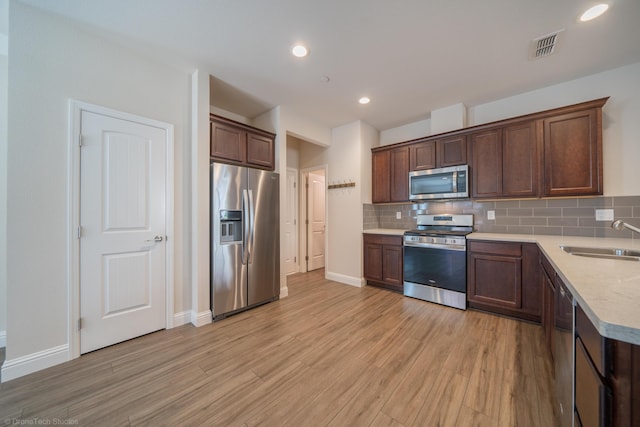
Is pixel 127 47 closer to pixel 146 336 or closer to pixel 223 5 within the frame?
pixel 223 5

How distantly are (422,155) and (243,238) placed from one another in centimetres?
287

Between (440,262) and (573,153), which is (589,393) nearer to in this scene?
(440,262)

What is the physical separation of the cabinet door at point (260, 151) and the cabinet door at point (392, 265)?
221cm

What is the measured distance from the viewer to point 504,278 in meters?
2.62

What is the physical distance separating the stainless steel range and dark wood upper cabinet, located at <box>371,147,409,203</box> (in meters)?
0.70

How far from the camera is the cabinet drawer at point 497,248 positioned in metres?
2.54

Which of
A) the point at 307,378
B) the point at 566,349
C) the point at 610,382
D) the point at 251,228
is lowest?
the point at 307,378

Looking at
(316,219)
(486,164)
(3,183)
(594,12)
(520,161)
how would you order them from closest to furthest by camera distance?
(594,12) → (3,183) → (520,161) → (486,164) → (316,219)

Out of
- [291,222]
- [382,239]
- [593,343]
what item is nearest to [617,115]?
[382,239]

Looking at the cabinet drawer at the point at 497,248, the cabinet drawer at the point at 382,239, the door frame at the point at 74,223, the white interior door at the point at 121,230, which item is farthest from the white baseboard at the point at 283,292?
the cabinet drawer at the point at 497,248

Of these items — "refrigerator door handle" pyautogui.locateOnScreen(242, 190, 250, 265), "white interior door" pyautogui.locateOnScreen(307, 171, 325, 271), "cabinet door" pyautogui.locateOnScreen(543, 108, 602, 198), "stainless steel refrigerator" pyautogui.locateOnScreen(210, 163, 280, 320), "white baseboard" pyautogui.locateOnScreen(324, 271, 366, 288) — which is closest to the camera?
"cabinet door" pyautogui.locateOnScreen(543, 108, 602, 198)

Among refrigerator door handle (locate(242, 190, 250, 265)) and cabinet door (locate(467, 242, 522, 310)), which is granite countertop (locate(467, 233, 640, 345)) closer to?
cabinet door (locate(467, 242, 522, 310))

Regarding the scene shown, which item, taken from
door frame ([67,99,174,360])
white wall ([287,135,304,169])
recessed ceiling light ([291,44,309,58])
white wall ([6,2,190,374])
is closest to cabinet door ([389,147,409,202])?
white wall ([287,135,304,169])

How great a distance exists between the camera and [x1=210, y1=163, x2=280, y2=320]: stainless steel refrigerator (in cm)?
267
